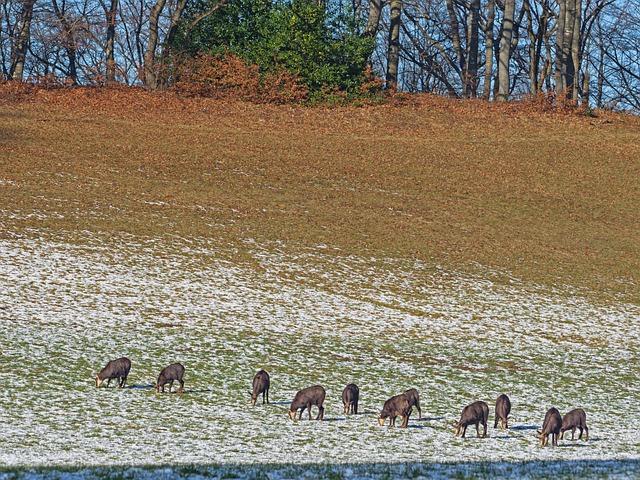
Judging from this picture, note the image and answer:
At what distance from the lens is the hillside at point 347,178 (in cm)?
3716

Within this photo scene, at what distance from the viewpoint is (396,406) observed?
17062mm

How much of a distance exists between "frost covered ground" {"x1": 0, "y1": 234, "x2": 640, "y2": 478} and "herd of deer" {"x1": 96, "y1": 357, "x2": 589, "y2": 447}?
0.92 feet

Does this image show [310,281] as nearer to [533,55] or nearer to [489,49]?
[489,49]

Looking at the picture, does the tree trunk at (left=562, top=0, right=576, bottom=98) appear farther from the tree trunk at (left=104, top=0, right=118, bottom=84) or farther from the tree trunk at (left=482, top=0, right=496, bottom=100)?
the tree trunk at (left=104, top=0, right=118, bottom=84)

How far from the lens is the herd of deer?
53.0 feet

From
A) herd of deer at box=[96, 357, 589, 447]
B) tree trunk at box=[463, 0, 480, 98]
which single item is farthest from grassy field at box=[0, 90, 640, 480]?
tree trunk at box=[463, 0, 480, 98]

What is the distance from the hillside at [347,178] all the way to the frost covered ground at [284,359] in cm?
272

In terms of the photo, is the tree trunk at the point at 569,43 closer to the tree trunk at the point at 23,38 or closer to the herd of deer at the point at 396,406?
the tree trunk at the point at 23,38

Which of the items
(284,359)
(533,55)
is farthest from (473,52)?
(284,359)

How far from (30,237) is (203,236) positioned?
→ 655 cm

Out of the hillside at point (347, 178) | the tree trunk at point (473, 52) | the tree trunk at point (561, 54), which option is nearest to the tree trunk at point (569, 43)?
the tree trunk at point (561, 54)

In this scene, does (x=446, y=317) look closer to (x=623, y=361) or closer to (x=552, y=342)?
(x=552, y=342)

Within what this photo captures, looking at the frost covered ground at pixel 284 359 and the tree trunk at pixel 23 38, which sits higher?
the tree trunk at pixel 23 38

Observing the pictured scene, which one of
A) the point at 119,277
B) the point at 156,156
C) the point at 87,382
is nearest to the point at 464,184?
the point at 156,156
